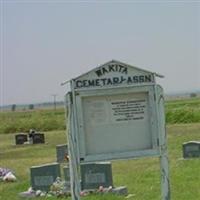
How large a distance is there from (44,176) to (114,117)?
602cm

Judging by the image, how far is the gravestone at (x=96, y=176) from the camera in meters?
11.1

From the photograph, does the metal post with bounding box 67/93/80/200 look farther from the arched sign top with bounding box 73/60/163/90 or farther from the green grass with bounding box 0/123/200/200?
the green grass with bounding box 0/123/200/200

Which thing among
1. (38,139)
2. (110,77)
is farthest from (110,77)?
(38,139)

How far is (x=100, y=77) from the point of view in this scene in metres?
6.23

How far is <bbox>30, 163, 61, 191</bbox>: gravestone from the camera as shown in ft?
38.7

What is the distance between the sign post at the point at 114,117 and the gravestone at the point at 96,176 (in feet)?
15.7

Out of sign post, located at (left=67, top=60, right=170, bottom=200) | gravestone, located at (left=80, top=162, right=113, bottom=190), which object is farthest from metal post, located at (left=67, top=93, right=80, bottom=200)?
gravestone, located at (left=80, top=162, right=113, bottom=190)

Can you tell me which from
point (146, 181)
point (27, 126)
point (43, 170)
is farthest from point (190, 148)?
point (27, 126)

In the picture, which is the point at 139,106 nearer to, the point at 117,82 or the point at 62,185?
the point at 117,82

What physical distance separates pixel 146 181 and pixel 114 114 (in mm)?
6624

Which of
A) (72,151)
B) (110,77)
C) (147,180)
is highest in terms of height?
(110,77)

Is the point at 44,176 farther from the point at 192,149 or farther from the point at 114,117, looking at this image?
the point at 192,149

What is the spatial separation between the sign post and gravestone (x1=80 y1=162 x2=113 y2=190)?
480cm

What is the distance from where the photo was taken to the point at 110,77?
20.5 ft
